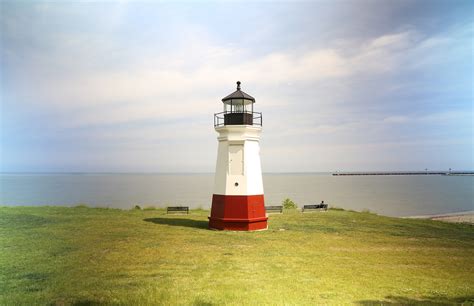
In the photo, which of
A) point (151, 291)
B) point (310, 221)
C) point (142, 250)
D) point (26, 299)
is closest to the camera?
point (26, 299)

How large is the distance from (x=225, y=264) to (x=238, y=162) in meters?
6.53

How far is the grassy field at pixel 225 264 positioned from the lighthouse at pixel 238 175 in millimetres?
838

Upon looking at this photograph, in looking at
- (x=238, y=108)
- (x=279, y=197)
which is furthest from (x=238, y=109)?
(x=279, y=197)

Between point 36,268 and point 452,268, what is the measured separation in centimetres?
1148

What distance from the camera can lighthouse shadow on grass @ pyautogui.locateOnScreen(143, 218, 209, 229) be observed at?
16538mm

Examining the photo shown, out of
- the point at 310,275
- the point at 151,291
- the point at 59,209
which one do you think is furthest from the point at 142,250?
the point at 59,209

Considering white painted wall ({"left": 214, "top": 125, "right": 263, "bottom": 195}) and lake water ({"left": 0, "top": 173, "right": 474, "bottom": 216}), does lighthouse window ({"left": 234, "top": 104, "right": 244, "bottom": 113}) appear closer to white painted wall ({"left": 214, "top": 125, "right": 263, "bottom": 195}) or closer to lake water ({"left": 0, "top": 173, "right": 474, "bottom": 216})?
white painted wall ({"left": 214, "top": 125, "right": 263, "bottom": 195})

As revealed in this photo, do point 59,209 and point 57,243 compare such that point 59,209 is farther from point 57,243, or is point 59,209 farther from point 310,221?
point 310,221

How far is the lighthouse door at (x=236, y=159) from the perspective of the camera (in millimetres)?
15484

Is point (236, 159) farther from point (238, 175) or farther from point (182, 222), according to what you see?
point (182, 222)

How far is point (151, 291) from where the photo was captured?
7.32 metres

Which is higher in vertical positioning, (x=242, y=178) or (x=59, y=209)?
(x=242, y=178)

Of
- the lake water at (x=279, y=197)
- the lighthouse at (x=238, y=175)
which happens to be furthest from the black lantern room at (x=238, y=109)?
the lake water at (x=279, y=197)

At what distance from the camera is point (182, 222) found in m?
17.5
